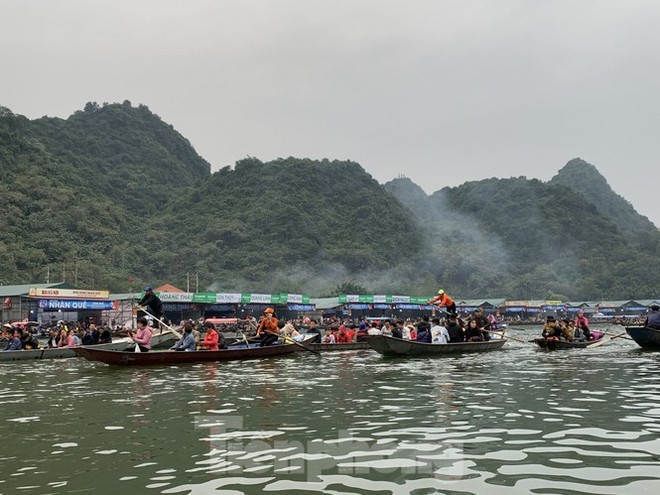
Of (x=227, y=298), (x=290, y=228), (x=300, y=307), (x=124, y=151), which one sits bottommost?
(x=300, y=307)

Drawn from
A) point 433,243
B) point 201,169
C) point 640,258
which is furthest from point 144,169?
point 640,258

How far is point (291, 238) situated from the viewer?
10006 centimetres

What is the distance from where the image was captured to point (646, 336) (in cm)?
1973

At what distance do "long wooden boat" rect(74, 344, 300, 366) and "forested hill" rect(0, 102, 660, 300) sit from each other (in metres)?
51.1

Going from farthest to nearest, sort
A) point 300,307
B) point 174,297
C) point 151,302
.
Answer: point 300,307
point 174,297
point 151,302

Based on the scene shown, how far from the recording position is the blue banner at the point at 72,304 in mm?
40281

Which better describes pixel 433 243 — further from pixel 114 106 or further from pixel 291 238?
pixel 114 106

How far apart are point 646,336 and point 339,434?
1591cm

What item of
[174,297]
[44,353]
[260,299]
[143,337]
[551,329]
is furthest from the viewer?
[260,299]

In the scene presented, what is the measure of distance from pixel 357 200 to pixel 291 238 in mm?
23617

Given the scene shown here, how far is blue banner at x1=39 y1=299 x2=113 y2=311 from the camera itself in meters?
40.3

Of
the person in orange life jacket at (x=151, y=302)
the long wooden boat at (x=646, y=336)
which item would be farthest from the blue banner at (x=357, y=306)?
the long wooden boat at (x=646, y=336)

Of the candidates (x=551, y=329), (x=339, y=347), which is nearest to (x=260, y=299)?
(x=339, y=347)

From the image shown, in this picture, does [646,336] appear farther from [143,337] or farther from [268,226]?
[268,226]
